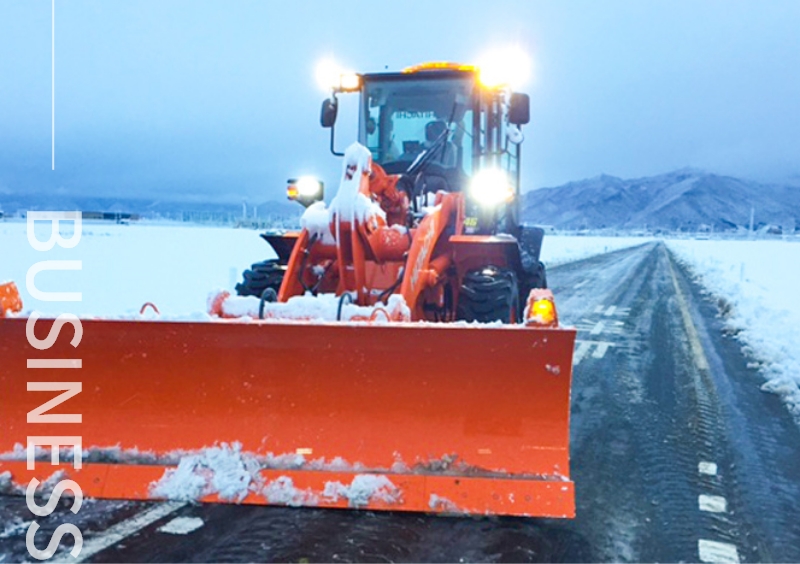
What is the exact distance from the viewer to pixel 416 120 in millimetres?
7453

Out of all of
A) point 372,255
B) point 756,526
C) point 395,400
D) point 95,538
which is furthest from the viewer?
point 372,255

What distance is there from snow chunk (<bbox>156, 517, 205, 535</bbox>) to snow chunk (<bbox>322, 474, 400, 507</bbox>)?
2.11 ft

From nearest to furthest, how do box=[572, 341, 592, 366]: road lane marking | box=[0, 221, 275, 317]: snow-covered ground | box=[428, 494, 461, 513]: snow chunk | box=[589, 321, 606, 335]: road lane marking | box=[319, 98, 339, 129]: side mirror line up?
box=[428, 494, 461, 513]: snow chunk, box=[319, 98, 339, 129]: side mirror, box=[572, 341, 592, 366]: road lane marking, box=[589, 321, 606, 335]: road lane marking, box=[0, 221, 275, 317]: snow-covered ground

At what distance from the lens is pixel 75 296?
534 centimetres

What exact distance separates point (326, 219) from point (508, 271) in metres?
1.59

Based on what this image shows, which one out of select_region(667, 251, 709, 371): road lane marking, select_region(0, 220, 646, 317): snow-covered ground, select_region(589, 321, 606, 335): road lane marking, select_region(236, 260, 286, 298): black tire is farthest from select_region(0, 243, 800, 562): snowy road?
select_region(0, 220, 646, 317): snow-covered ground

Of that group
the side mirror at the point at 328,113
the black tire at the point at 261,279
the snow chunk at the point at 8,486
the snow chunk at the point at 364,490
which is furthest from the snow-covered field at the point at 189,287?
the side mirror at the point at 328,113

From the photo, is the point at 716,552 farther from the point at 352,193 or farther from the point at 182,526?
the point at 352,193

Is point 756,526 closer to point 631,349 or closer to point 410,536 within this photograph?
point 410,536

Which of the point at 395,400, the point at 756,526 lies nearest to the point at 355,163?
the point at 395,400

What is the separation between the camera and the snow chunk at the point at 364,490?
3.76 meters

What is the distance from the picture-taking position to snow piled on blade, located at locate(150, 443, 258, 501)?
12.7 feet

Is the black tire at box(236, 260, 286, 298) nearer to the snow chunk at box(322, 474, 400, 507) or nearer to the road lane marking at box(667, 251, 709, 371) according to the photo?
the snow chunk at box(322, 474, 400, 507)

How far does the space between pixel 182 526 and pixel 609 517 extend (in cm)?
218
